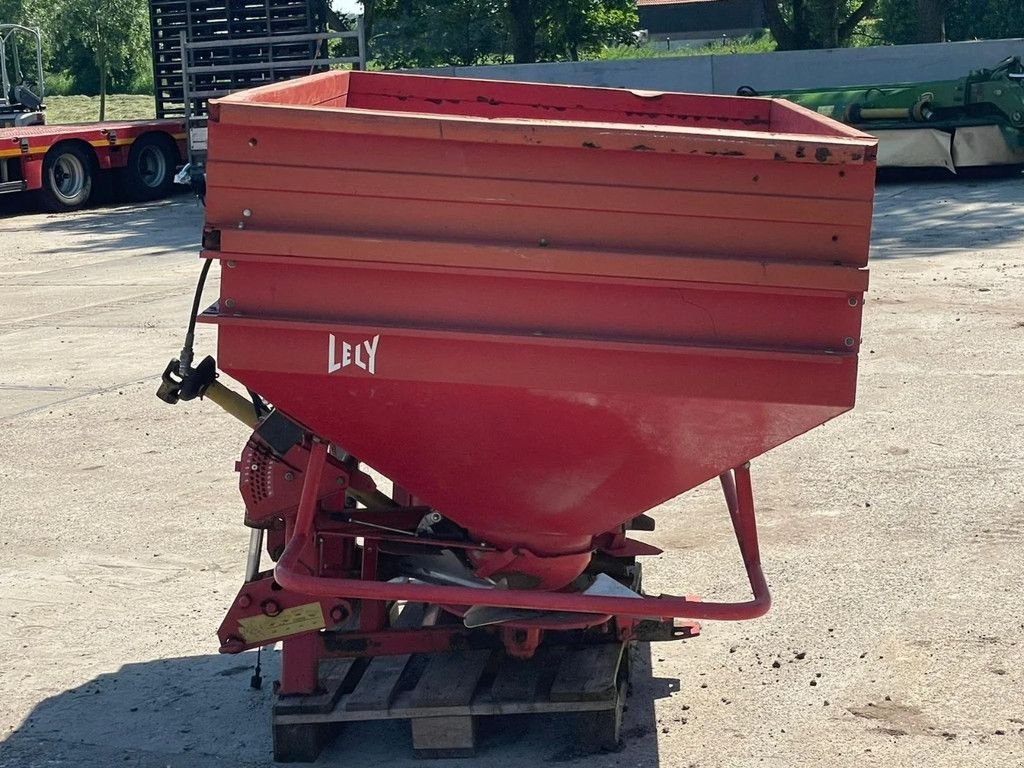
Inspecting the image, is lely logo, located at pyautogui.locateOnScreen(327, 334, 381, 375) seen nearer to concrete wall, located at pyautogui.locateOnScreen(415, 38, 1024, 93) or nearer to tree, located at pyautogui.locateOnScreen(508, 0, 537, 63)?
concrete wall, located at pyautogui.locateOnScreen(415, 38, 1024, 93)

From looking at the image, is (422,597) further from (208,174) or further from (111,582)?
(111,582)

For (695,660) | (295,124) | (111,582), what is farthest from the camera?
(111,582)

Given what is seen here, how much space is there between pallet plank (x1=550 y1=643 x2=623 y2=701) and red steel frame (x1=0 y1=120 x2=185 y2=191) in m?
15.6

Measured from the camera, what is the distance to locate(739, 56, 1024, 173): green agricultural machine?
17.0 metres

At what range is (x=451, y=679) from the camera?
12.7 ft

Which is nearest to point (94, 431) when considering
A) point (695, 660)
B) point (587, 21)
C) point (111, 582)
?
point (111, 582)

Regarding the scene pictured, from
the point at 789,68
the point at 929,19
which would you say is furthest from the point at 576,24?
the point at 789,68

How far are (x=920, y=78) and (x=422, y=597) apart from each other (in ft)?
67.1

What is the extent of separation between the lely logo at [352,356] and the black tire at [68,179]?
16833 millimetres

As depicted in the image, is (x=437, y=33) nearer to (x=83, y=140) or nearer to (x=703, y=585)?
(x=83, y=140)

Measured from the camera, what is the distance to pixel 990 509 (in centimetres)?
571

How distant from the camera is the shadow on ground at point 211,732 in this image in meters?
3.79

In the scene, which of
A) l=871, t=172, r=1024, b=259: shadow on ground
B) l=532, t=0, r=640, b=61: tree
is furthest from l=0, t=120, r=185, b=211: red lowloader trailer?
l=532, t=0, r=640, b=61: tree

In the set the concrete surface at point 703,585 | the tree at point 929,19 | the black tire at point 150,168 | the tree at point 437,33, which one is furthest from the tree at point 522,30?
the concrete surface at point 703,585
